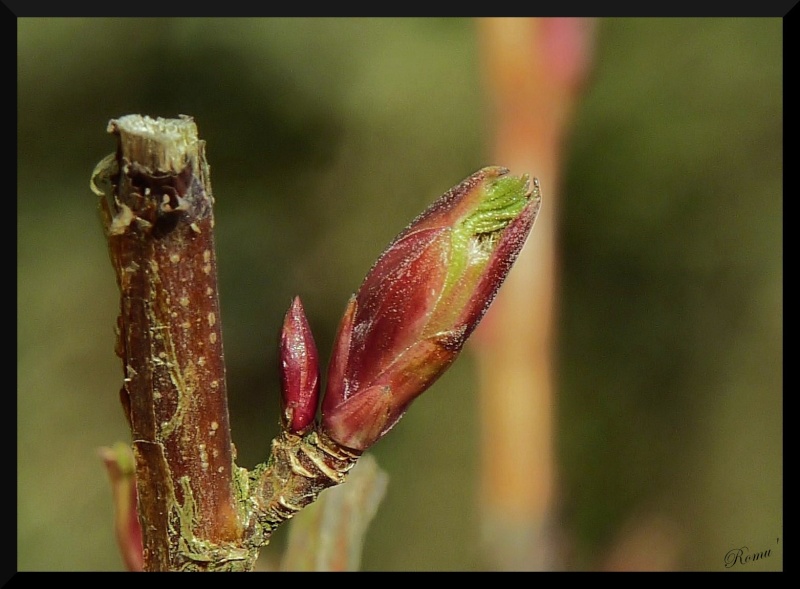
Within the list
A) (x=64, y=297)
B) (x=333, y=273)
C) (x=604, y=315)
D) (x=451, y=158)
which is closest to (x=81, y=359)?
(x=64, y=297)

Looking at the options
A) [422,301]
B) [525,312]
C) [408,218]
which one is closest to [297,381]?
[422,301]

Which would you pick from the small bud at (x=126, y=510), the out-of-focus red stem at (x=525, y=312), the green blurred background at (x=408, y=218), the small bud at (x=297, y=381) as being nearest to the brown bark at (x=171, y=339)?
the small bud at (x=297, y=381)

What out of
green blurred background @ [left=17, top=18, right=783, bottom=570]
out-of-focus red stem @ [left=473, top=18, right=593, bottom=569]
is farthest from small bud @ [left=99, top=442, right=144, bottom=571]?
green blurred background @ [left=17, top=18, right=783, bottom=570]

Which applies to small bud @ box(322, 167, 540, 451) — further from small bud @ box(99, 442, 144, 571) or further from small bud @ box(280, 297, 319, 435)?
small bud @ box(99, 442, 144, 571)

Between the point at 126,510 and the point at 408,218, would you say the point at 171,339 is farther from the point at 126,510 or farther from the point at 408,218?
the point at 408,218

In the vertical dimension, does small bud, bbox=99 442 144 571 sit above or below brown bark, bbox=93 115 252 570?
below
